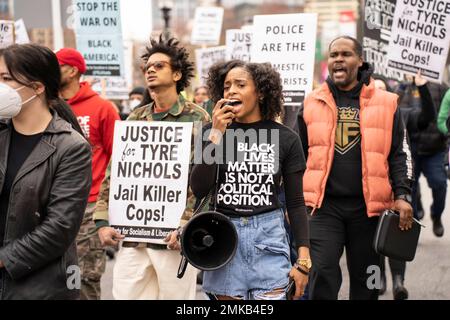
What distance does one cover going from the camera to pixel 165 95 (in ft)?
18.4

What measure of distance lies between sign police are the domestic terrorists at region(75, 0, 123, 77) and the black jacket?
4.38m

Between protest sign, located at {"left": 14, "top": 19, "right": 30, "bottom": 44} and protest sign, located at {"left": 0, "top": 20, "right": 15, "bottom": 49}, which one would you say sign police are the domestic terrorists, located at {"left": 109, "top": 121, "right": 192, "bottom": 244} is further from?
protest sign, located at {"left": 14, "top": 19, "right": 30, "bottom": 44}

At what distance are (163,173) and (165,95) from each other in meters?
0.57

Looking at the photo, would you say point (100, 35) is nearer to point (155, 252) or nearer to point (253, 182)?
point (155, 252)

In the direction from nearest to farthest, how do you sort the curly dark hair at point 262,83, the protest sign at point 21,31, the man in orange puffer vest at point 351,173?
the curly dark hair at point 262,83, the man in orange puffer vest at point 351,173, the protest sign at point 21,31

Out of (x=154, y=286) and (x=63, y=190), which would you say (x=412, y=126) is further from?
(x=63, y=190)

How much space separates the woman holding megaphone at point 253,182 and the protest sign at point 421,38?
350 centimetres

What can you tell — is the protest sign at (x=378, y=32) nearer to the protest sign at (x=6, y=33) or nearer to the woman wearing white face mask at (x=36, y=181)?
Answer: the protest sign at (x=6, y=33)

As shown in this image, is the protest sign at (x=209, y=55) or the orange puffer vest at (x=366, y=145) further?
the protest sign at (x=209, y=55)

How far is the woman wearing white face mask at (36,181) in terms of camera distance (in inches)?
145

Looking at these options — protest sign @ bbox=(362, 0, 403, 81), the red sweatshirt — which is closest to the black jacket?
the red sweatshirt

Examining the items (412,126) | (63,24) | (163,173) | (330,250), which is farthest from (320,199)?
(63,24)

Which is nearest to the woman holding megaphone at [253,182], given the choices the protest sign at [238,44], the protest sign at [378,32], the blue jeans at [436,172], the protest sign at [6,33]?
the protest sign at [6,33]

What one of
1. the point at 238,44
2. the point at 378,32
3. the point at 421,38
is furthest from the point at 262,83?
the point at 238,44
